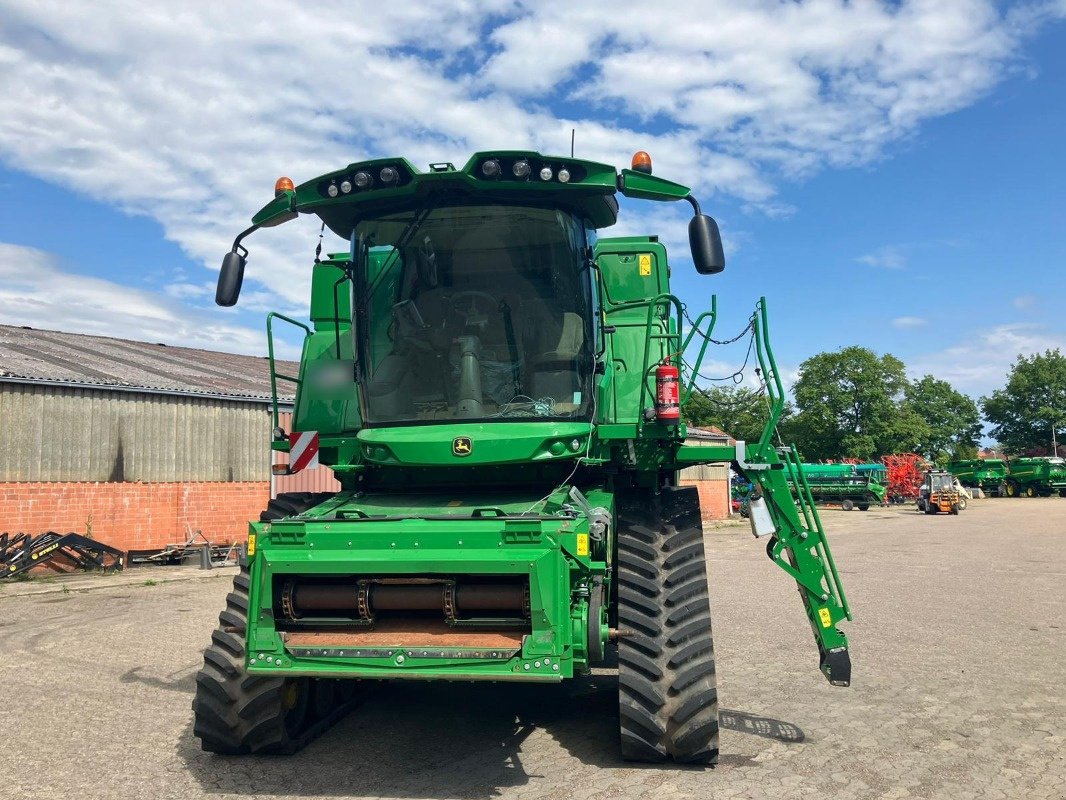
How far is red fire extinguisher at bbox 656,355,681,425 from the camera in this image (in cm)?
586

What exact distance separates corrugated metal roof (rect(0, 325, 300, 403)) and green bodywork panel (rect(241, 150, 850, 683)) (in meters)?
12.8

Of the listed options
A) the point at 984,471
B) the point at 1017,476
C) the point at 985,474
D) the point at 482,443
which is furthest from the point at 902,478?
the point at 482,443

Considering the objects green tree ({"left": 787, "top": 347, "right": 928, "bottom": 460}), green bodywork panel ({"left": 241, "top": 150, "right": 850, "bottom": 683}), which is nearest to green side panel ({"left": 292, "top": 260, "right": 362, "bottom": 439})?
green bodywork panel ({"left": 241, "top": 150, "right": 850, "bottom": 683})

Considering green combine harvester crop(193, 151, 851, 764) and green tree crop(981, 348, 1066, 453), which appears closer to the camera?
green combine harvester crop(193, 151, 851, 764)

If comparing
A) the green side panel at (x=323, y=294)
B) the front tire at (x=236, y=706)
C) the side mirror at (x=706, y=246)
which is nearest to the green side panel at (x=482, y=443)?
the side mirror at (x=706, y=246)

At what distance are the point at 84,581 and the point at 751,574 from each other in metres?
12.1

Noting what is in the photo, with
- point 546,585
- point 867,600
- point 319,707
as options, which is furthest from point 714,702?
point 867,600

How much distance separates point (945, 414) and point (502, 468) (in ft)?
301

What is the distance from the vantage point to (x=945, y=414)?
88.0m

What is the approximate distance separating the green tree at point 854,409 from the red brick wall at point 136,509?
6079 cm

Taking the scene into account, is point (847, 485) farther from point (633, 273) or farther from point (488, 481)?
point (488, 481)

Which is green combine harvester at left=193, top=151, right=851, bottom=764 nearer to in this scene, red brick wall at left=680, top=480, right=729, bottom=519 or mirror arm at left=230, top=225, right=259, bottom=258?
mirror arm at left=230, top=225, right=259, bottom=258

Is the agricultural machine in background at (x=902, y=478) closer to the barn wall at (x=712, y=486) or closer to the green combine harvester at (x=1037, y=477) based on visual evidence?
the green combine harvester at (x=1037, y=477)

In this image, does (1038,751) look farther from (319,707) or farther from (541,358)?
(319,707)
